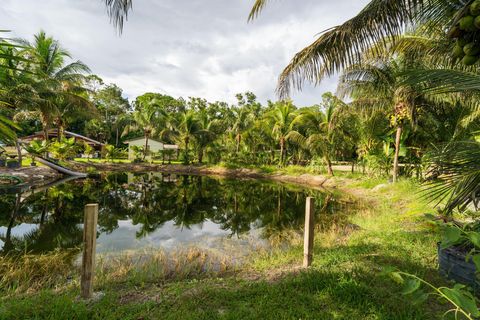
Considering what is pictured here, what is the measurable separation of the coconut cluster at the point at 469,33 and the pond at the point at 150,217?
4898 mm

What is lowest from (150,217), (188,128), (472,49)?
(150,217)

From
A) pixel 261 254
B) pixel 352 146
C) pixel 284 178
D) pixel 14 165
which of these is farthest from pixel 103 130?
pixel 261 254

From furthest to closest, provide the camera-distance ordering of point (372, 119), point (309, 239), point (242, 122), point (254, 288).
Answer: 1. point (242, 122)
2. point (372, 119)
3. point (309, 239)
4. point (254, 288)

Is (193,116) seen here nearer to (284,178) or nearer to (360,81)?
(284,178)

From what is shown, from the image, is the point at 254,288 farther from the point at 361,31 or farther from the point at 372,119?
the point at 372,119

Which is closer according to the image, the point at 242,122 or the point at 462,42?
the point at 462,42

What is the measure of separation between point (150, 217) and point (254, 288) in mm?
6089

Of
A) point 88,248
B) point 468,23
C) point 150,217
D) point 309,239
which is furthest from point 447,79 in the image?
point 150,217

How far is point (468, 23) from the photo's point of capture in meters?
1.33

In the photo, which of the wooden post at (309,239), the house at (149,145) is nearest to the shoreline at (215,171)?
the house at (149,145)

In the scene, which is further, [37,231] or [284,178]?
[284,178]

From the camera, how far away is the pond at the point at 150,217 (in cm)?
600

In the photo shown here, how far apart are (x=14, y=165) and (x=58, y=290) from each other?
548 inches

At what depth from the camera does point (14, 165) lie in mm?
13836
